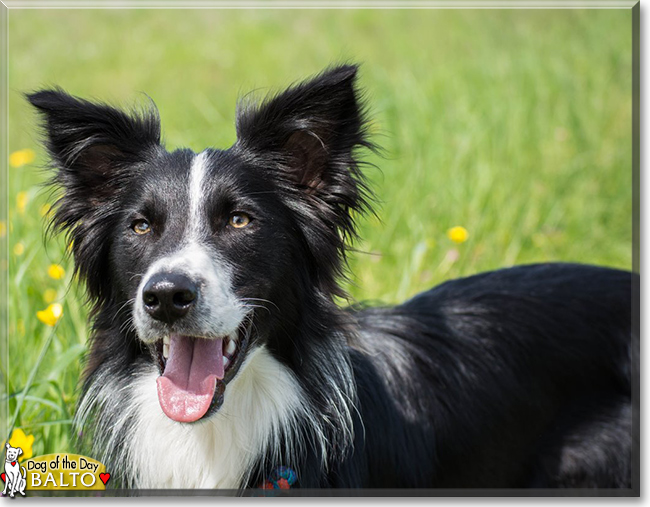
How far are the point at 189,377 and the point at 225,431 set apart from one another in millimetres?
372

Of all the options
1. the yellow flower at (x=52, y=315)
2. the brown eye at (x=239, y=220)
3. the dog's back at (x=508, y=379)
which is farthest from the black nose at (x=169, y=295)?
the yellow flower at (x=52, y=315)

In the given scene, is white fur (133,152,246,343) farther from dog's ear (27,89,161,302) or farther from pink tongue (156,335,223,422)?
dog's ear (27,89,161,302)

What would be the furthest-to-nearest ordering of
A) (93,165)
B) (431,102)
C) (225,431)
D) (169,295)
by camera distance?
(431,102)
(93,165)
(225,431)
(169,295)

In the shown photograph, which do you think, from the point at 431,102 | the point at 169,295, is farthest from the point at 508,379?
the point at 431,102

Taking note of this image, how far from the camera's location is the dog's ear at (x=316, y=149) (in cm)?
272

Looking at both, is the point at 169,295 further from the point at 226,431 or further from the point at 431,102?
the point at 431,102

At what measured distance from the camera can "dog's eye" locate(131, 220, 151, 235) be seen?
2705 mm

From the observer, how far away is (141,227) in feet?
8.94

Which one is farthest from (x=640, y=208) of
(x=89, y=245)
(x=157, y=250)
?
(x=89, y=245)

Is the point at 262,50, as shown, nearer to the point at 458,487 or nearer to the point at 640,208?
the point at 640,208

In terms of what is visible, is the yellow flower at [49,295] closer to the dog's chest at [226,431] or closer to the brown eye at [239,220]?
the dog's chest at [226,431]

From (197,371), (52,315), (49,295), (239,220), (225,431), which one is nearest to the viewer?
(197,371)

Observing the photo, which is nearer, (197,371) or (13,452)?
(197,371)

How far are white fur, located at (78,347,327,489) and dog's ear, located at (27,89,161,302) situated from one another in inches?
22.4
